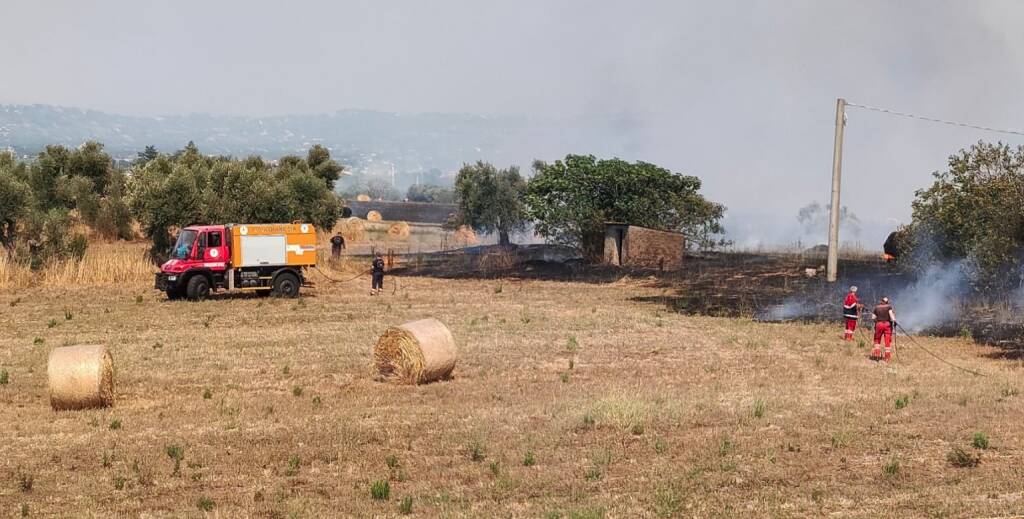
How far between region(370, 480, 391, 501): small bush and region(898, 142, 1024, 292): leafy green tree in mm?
22080

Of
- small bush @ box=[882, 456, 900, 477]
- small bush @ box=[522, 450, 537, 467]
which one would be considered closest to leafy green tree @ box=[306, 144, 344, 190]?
small bush @ box=[522, 450, 537, 467]

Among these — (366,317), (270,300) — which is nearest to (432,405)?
(366,317)

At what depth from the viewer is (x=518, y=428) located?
56.1 ft

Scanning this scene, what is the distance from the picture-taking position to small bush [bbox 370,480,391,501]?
13.1m

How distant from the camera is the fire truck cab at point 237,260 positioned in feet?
121

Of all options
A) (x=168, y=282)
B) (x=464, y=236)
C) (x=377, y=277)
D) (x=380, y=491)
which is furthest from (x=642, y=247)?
(x=380, y=491)

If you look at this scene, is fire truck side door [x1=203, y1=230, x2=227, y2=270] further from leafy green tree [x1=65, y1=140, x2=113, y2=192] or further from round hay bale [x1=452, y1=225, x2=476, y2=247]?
round hay bale [x1=452, y1=225, x2=476, y2=247]

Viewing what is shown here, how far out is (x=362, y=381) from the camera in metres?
21.8

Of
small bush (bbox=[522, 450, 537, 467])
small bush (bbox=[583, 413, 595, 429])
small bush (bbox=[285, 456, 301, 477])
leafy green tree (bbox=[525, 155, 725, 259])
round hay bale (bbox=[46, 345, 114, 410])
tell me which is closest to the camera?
small bush (bbox=[285, 456, 301, 477])

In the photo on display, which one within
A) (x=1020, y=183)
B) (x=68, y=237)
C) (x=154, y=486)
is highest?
(x=1020, y=183)

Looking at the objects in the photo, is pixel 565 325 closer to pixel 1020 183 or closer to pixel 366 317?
pixel 366 317

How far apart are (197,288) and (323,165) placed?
39.8 meters

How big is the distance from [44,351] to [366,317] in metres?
10.4

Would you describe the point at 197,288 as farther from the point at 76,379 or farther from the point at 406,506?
the point at 406,506
